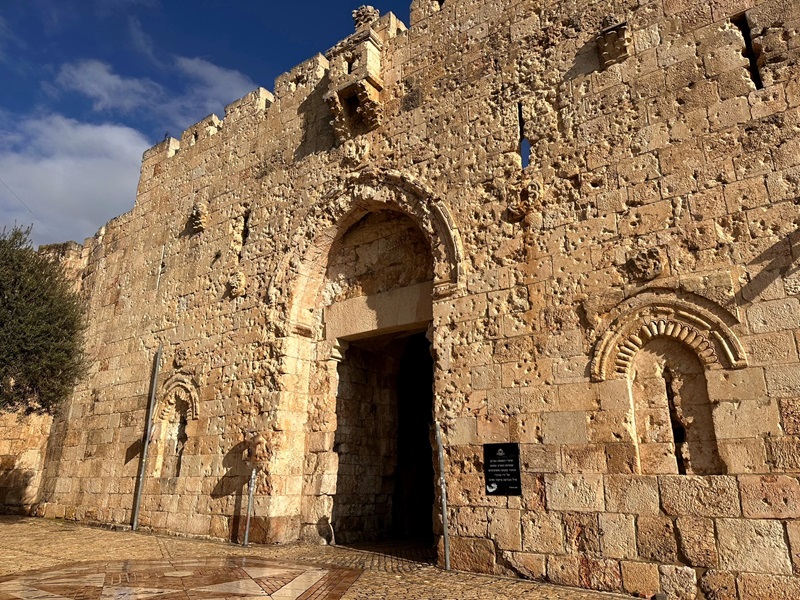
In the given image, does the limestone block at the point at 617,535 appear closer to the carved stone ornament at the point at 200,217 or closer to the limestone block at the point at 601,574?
the limestone block at the point at 601,574

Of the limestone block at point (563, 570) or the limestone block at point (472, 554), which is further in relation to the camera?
the limestone block at point (472, 554)

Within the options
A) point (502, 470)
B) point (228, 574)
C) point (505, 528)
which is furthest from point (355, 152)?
point (228, 574)

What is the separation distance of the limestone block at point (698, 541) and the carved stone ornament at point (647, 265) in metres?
2.22

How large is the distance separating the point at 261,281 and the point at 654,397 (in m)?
6.06

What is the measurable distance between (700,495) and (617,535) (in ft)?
2.64

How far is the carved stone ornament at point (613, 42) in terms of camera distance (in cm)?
641

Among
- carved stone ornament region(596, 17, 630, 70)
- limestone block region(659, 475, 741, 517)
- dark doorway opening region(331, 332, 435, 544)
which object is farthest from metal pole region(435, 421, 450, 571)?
carved stone ornament region(596, 17, 630, 70)

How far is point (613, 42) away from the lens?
648 cm

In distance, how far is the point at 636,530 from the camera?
516 cm

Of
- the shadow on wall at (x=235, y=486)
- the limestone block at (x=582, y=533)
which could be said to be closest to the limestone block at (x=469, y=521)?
the limestone block at (x=582, y=533)

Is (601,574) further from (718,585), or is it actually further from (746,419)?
(746,419)

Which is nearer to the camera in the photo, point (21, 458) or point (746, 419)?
point (746, 419)

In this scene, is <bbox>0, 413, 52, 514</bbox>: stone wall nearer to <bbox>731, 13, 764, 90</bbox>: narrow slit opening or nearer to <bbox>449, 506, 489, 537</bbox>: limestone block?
<bbox>449, 506, 489, 537</bbox>: limestone block

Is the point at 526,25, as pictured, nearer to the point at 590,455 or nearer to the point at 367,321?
the point at 367,321
